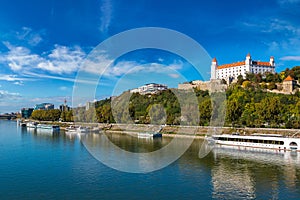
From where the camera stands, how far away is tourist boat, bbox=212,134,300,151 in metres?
18.6

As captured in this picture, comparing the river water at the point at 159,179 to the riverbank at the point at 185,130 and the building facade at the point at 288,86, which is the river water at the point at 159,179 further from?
the building facade at the point at 288,86

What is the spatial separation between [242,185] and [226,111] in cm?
1737

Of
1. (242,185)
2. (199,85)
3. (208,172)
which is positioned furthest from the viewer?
(199,85)

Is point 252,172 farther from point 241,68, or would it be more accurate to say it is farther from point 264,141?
point 241,68

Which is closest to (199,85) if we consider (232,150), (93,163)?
(232,150)

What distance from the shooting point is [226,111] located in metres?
27.5

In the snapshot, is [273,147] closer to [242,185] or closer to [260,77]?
[242,185]

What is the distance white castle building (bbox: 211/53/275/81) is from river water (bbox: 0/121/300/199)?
38125 mm

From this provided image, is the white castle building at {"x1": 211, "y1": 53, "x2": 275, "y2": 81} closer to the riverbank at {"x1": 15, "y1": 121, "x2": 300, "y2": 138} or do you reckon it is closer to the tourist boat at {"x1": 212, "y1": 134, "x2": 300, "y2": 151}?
the riverbank at {"x1": 15, "y1": 121, "x2": 300, "y2": 138}

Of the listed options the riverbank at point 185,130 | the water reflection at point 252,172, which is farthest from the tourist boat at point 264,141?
the riverbank at point 185,130

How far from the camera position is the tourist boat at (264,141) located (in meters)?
Answer: 18.6

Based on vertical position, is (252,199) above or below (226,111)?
below

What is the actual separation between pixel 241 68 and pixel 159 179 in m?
46.0

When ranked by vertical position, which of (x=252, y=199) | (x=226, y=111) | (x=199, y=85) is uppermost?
(x=199, y=85)
